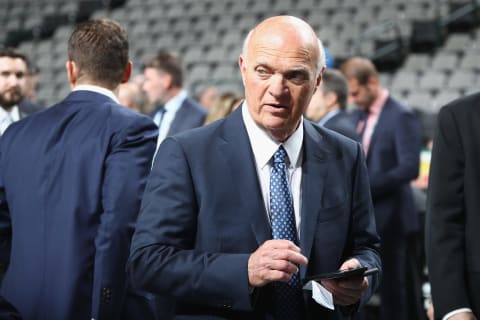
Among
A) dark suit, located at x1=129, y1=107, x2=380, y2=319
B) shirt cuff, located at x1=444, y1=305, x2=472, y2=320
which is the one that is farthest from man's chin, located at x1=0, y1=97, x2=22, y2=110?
shirt cuff, located at x1=444, y1=305, x2=472, y2=320

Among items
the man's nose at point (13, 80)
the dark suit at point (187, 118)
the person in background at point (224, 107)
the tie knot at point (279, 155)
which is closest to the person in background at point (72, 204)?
the tie knot at point (279, 155)

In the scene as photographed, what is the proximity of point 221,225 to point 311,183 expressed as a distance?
11.1 inches

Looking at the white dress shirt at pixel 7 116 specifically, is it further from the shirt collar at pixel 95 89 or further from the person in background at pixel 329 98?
the person in background at pixel 329 98

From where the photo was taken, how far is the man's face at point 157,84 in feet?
18.5

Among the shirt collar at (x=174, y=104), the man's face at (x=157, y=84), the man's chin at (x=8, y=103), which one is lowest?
the shirt collar at (x=174, y=104)

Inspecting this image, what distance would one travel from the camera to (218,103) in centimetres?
474

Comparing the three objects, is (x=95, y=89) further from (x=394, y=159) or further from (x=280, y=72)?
(x=394, y=159)

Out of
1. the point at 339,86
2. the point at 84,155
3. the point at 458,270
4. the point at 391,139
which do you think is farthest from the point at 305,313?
the point at 391,139

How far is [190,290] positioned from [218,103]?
2725 mm

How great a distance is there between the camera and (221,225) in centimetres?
217

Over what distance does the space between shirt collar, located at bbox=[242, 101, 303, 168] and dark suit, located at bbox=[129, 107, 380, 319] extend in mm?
23

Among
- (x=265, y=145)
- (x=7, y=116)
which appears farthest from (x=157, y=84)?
(x=265, y=145)

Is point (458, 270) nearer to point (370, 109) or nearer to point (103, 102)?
point (103, 102)

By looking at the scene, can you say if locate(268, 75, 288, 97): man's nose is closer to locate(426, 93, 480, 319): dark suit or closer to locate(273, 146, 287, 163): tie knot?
locate(273, 146, 287, 163): tie knot
